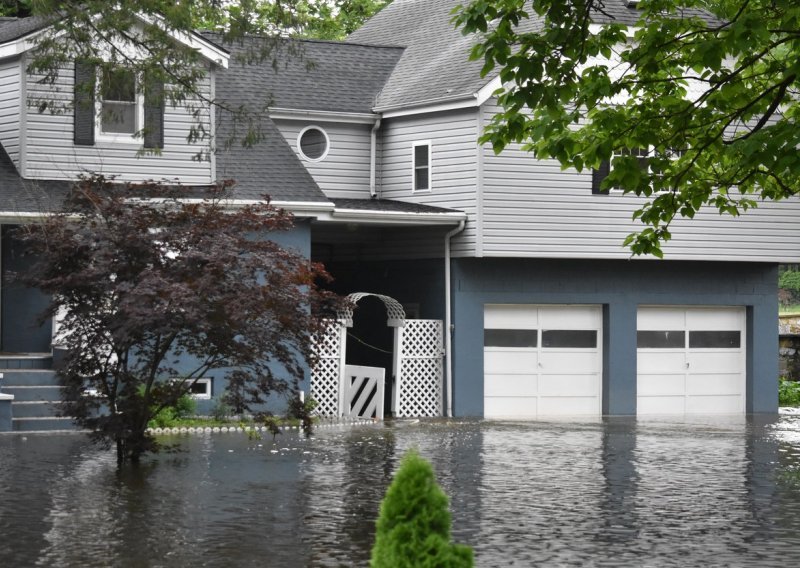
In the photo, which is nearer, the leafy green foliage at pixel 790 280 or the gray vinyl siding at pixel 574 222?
the gray vinyl siding at pixel 574 222

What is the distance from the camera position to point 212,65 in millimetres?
25828

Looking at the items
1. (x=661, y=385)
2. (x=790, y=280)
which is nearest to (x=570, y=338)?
(x=661, y=385)

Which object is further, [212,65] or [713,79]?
[212,65]

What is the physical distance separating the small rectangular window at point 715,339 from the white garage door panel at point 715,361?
0.13 m

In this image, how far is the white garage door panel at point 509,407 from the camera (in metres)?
28.0

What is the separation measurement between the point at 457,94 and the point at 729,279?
7573mm

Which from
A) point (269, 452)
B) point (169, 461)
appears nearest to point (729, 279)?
point (269, 452)

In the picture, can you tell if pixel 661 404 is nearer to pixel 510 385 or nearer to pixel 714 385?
pixel 714 385

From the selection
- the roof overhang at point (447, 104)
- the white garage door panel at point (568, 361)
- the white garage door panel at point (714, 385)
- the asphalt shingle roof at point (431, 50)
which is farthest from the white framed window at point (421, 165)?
the white garage door panel at point (714, 385)

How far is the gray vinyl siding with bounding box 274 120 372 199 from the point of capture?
94.5 ft

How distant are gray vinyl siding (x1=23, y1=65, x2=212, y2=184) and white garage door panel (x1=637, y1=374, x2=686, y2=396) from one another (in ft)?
34.1

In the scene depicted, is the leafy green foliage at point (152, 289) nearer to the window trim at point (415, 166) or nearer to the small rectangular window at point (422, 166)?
the window trim at point (415, 166)

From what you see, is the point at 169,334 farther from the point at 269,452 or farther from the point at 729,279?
the point at 729,279

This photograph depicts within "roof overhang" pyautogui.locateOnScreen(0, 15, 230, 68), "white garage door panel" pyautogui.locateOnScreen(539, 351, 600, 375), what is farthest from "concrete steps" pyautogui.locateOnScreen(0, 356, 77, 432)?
"white garage door panel" pyautogui.locateOnScreen(539, 351, 600, 375)
